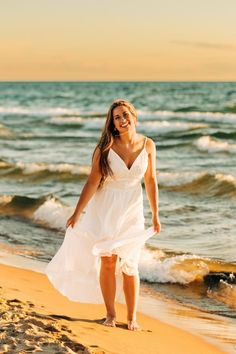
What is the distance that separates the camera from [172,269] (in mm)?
8617

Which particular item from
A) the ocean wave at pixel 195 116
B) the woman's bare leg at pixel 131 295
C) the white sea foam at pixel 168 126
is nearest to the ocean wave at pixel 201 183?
the woman's bare leg at pixel 131 295

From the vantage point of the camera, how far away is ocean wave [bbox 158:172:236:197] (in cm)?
1507

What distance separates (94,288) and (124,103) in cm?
147

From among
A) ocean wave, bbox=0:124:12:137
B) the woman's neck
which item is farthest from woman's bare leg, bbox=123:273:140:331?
ocean wave, bbox=0:124:12:137

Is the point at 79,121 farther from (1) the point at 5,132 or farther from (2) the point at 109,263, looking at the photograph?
(2) the point at 109,263

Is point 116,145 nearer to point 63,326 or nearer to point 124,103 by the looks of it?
point 124,103

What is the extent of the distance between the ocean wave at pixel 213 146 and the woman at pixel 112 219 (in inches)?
686

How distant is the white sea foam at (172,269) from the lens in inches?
333

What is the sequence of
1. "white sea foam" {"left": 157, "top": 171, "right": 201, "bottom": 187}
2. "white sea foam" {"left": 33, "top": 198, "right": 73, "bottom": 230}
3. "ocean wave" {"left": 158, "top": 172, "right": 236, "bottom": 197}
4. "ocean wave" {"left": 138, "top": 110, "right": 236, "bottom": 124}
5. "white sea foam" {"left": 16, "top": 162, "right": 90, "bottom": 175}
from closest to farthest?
"white sea foam" {"left": 33, "top": 198, "right": 73, "bottom": 230}, "ocean wave" {"left": 158, "top": 172, "right": 236, "bottom": 197}, "white sea foam" {"left": 157, "top": 171, "right": 201, "bottom": 187}, "white sea foam" {"left": 16, "top": 162, "right": 90, "bottom": 175}, "ocean wave" {"left": 138, "top": 110, "right": 236, "bottom": 124}

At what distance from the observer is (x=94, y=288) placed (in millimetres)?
6051

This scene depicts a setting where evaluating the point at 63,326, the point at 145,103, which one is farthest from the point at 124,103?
the point at 145,103

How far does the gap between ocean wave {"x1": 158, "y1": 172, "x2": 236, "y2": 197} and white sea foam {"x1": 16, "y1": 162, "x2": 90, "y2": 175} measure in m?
2.16

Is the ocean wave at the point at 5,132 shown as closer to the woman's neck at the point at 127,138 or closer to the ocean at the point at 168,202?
the ocean at the point at 168,202

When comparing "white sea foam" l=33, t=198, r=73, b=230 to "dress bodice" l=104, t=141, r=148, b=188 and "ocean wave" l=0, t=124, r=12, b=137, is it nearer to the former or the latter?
"dress bodice" l=104, t=141, r=148, b=188
